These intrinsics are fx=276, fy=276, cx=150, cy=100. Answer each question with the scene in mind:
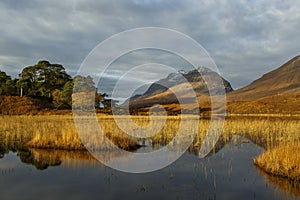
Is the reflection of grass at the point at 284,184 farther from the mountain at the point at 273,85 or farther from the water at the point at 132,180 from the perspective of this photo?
the mountain at the point at 273,85

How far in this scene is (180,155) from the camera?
43.4ft

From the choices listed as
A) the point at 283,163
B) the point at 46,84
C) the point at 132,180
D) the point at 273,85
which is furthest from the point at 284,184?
the point at 273,85

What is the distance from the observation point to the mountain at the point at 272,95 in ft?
224

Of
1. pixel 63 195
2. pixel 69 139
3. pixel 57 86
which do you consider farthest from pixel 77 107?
pixel 63 195

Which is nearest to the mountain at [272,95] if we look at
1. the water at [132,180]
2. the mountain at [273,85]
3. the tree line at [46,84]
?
the mountain at [273,85]

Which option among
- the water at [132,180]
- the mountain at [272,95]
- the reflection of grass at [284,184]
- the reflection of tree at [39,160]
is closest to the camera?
the water at [132,180]

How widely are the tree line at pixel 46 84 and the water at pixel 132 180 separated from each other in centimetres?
4766

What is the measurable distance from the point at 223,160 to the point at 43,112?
45756 millimetres

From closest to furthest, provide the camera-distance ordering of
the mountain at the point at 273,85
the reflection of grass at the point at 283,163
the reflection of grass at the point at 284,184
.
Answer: the reflection of grass at the point at 284,184, the reflection of grass at the point at 283,163, the mountain at the point at 273,85

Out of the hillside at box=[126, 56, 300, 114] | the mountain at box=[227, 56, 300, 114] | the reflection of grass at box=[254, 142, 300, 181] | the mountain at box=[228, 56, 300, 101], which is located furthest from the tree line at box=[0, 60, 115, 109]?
the mountain at box=[228, 56, 300, 101]

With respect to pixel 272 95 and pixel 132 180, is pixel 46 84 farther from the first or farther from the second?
pixel 272 95

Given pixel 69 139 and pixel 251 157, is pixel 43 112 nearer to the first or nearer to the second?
pixel 69 139

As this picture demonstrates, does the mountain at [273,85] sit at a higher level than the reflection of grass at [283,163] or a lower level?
higher

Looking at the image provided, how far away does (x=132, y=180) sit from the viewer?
936 cm
